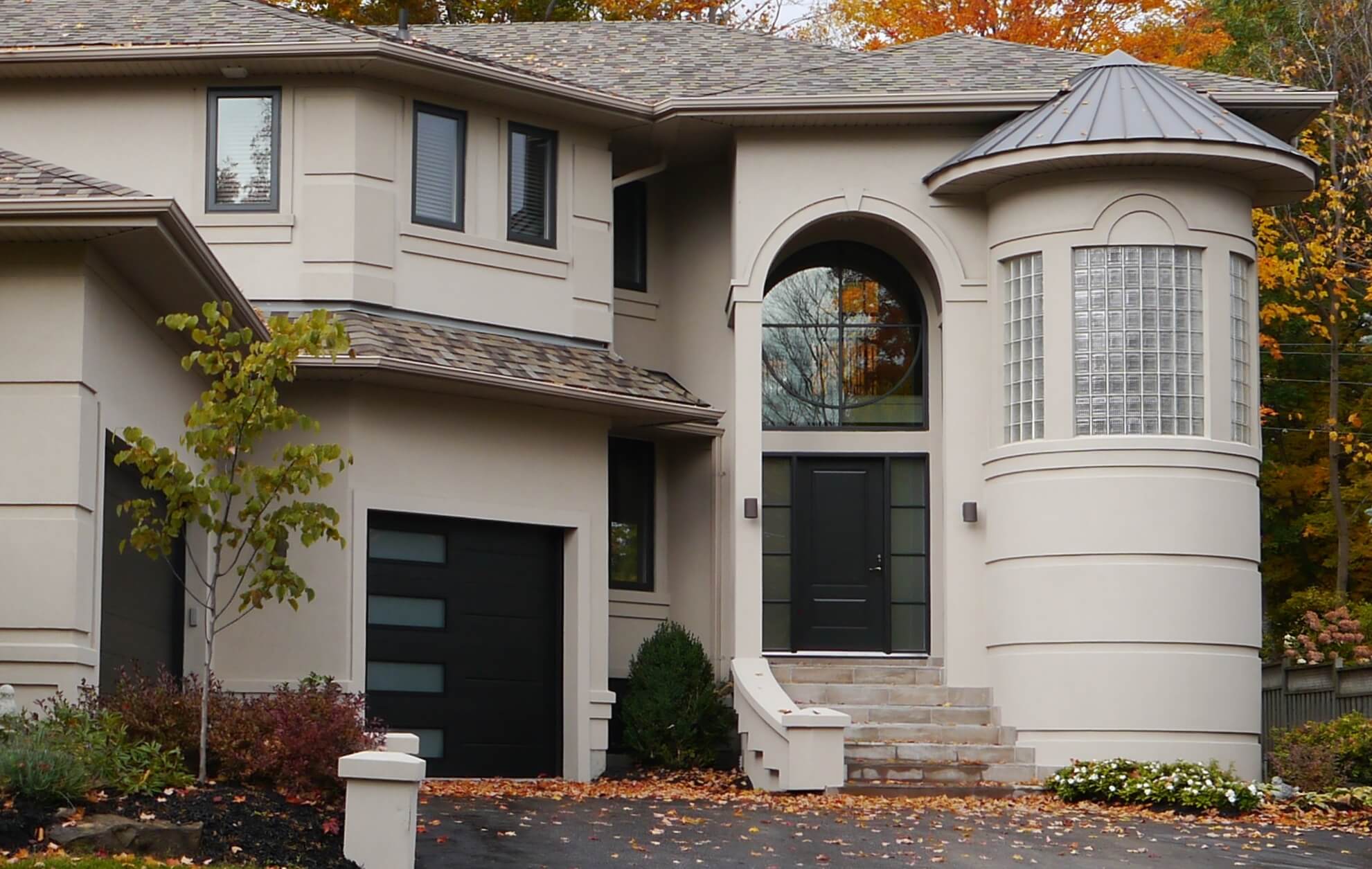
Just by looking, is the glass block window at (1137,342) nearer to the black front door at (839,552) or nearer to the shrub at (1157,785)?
the black front door at (839,552)

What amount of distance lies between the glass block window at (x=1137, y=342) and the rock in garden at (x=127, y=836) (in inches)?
416

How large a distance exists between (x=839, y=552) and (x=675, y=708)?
102 inches

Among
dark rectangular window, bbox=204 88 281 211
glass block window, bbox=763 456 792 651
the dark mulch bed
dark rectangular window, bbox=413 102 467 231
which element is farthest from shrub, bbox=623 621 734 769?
the dark mulch bed

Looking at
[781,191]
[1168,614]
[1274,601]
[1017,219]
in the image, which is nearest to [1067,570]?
[1168,614]

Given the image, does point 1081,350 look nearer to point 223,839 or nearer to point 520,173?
point 520,173

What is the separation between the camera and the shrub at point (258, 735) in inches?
454

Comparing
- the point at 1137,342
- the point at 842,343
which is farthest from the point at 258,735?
the point at 842,343

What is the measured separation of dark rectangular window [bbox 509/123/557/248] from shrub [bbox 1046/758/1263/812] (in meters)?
7.40

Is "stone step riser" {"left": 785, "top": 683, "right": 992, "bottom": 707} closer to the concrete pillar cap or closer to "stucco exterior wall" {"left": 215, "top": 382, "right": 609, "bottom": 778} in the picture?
"stucco exterior wall" {"left": 215, "top": 382, "right": 609, "bottom": 778}

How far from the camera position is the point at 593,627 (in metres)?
18.8

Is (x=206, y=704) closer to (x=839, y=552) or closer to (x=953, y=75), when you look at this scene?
(x=839, y=552)

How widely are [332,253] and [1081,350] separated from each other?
7.13 m

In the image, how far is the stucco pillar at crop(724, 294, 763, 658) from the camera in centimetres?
1881

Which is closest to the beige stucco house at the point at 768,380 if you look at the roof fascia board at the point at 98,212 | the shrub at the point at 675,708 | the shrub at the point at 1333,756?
the shrub at the point at 675,708
